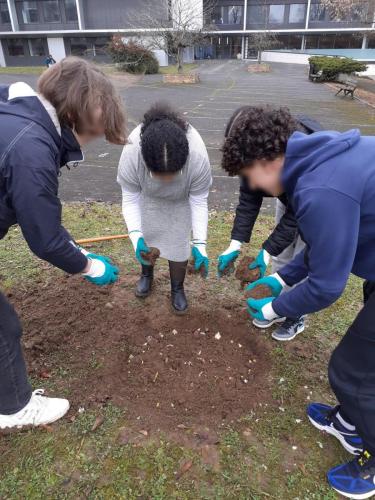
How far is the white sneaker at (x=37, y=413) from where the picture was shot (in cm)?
194

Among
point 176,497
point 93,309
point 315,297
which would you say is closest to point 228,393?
point 176,497

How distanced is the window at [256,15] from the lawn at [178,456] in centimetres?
→ 4164

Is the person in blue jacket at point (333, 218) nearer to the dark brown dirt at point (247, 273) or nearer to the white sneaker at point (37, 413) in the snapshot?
the dark brown dirt at point (247, 273)

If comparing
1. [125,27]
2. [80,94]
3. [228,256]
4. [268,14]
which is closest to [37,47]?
[125,27]

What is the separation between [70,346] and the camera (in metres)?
2.54

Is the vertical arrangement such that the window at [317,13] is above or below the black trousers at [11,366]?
above

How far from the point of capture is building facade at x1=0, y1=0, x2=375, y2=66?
3123 centimetres

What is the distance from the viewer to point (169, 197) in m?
2.59

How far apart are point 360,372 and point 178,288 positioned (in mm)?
1561

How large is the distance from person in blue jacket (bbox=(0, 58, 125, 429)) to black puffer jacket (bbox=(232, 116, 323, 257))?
978mm

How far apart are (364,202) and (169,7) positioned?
26418 millimetres

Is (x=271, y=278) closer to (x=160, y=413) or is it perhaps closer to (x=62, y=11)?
Result: (x=160, y=413)

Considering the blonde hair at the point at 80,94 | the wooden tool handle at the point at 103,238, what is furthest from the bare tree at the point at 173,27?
the blonde hair at the point at 80,94

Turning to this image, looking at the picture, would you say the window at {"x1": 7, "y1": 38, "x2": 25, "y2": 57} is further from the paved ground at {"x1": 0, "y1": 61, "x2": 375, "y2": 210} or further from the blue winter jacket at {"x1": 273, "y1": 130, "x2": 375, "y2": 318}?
the blue winter jacket at {"x1": 273, "y1": 130, "x2": 375, "y2": 318}
